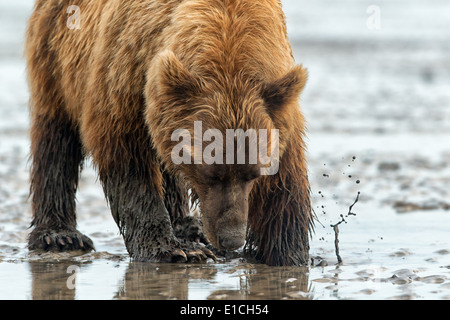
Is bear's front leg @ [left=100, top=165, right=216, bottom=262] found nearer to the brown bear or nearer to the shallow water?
the brown bear

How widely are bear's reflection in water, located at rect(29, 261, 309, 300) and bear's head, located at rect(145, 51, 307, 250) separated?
0.31 metres

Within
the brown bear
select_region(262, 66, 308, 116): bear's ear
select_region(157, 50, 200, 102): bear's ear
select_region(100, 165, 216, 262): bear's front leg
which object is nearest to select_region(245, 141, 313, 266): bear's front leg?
the brown bear

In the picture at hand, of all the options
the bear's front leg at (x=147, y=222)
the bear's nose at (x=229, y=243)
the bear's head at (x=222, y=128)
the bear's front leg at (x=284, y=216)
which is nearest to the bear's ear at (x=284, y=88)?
the bear's head at (x=222, y=128)

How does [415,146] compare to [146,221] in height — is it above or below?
above

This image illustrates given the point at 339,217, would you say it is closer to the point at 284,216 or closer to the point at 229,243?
the point at 284,216

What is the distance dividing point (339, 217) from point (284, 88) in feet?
9.10

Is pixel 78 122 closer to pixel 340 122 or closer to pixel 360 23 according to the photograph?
pixel 340 122

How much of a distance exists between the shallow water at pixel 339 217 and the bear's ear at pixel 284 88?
1173 mm

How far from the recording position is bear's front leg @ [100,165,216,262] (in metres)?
5.92

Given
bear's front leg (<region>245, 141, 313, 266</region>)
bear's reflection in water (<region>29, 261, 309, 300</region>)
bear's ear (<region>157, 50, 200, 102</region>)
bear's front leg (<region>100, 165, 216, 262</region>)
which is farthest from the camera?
bear's front leg (<region>100, 165, 216, 262</region>)

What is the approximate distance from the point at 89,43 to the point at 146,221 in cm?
148

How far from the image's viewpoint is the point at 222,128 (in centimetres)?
496
